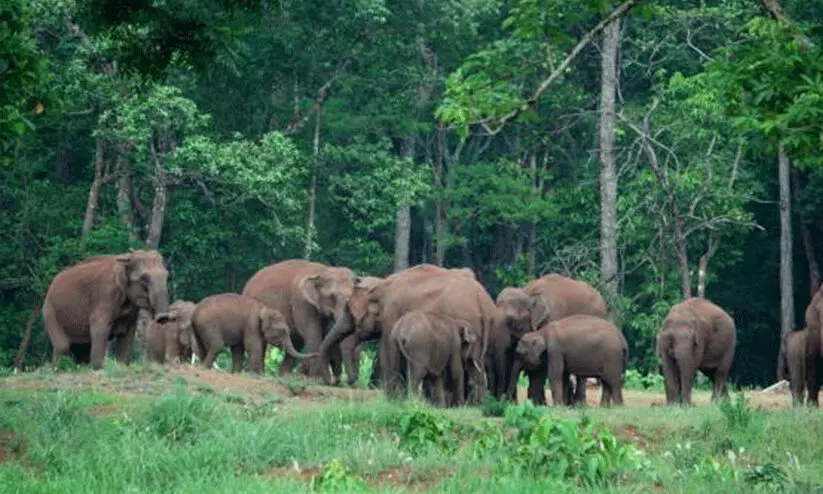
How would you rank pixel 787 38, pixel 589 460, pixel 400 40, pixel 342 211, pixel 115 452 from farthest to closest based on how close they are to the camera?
1. pixel 342 211
2. pixel 400 40
3. pixel 787 38
4. pixel 115 452
5. pixel 589 460

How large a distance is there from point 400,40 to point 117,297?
20.3m

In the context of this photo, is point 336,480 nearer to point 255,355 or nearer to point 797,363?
point 797,363

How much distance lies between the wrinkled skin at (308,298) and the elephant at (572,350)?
3013 mm

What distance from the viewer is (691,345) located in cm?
2673

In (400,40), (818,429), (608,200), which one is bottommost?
(818,429)

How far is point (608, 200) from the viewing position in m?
40.6

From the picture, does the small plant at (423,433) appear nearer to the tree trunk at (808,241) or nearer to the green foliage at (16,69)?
the green foliage at (16,69)

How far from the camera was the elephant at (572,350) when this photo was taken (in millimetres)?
25172

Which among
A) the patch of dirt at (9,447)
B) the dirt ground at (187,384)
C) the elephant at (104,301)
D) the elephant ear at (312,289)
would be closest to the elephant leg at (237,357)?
the elephant ear at (312,289)

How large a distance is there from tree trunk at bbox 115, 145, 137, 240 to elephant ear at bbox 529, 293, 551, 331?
46.7 feet

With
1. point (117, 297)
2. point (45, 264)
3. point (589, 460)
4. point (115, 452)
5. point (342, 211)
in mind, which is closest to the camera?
point (589, 460)

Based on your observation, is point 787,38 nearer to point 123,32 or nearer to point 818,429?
point 818,429

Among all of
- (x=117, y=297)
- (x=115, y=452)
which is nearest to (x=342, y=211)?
(x=117, y=297)

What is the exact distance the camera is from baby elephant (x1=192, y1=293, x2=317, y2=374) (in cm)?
2784
